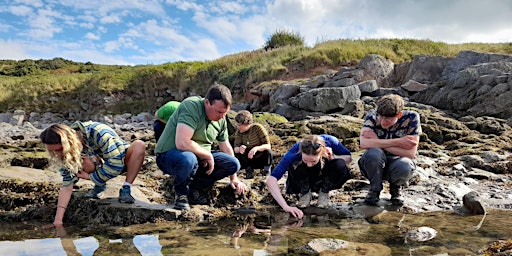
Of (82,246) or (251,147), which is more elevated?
(251,147)

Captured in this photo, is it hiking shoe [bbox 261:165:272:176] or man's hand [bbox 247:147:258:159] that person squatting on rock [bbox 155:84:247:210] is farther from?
hiking shoe [bbox 261:165:272:176]

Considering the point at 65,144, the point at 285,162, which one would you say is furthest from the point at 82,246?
the point at 285,162

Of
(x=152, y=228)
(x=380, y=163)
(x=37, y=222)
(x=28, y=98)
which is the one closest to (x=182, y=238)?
(x=152, y=228)

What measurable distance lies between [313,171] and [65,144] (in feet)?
8.18

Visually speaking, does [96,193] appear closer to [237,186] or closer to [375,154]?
[237,186]

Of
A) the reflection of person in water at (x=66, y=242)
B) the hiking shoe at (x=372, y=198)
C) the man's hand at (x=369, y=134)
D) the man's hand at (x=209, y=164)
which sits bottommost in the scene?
the reflection of person in water at (x=66, y=242)

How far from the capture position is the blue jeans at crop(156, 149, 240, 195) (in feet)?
15.0

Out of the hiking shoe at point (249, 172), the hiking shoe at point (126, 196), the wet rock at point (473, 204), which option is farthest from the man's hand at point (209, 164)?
the wet rock at point (473, 204)

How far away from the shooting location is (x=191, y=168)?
15.1ft

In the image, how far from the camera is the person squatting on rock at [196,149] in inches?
178

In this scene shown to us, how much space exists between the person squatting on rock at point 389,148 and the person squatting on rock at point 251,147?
1.73 meters

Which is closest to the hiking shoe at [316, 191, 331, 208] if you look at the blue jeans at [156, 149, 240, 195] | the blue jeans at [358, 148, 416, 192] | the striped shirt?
the blue jeans at [358, 148, 416, 192]

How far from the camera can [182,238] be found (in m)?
3.79

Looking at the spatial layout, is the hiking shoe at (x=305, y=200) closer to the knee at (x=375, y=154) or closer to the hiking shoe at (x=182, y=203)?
the knee at (x=375, y=154)
